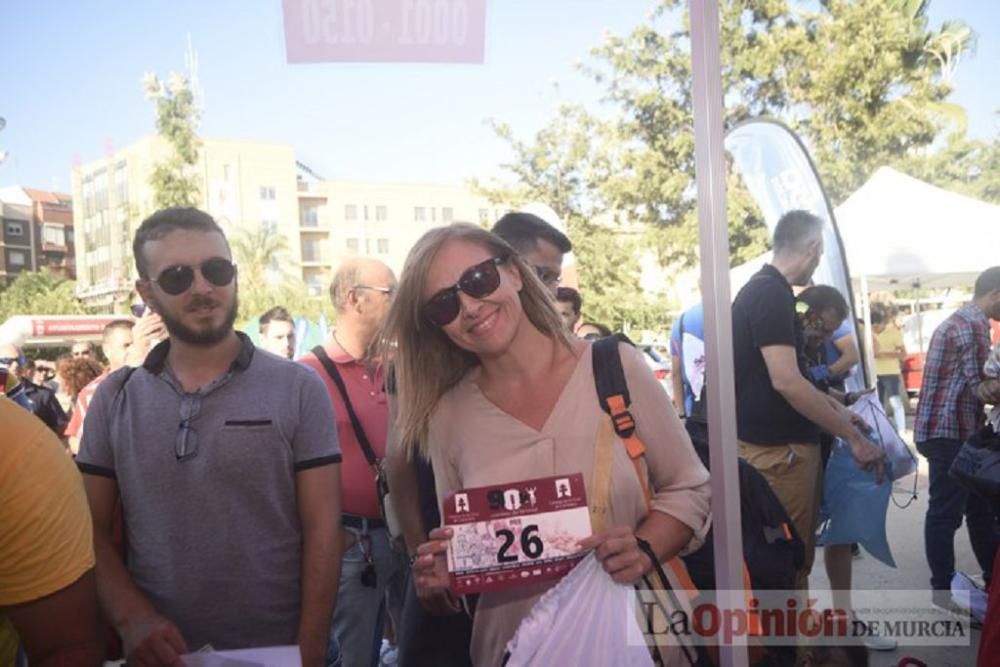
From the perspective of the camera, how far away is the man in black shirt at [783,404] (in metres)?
3.04

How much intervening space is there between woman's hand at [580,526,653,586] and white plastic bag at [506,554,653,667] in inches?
1.1

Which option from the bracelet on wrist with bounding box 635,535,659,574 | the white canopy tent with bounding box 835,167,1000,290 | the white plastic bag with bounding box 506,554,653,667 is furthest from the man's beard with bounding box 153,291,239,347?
the white canopy tent with bounding box 835,167,1000,290

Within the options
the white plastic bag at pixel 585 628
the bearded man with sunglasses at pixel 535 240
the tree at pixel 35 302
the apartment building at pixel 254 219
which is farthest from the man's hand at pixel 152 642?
the apartment building at pixel 254 219

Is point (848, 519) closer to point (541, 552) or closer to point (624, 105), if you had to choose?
point (541, 552)

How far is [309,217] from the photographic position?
210 ft

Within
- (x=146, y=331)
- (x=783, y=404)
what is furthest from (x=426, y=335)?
(x=783, y=404)

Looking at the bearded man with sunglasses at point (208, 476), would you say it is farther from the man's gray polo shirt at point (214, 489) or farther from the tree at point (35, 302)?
the tree at point (35, 302)

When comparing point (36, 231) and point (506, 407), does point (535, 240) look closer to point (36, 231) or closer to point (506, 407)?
point (506, 407)

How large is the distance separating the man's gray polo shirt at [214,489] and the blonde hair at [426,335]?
0.26m

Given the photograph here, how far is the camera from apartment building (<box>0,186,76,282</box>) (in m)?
63.2

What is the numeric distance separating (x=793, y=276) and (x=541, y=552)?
2.31 m

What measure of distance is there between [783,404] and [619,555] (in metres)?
1.91

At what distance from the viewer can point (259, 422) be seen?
71.9 inches

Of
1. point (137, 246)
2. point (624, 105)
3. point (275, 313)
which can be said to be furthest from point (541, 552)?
point (275, 313)
